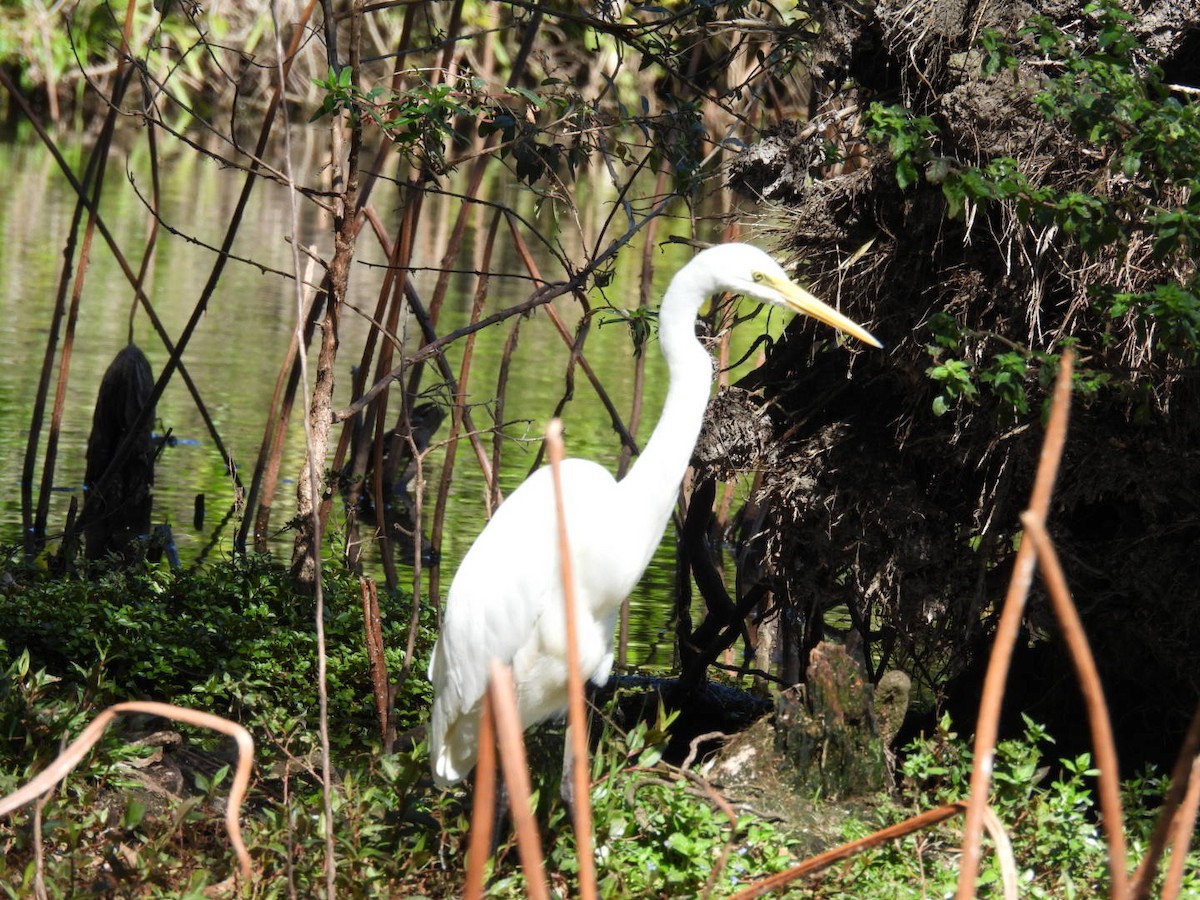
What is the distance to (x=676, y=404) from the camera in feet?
10.1

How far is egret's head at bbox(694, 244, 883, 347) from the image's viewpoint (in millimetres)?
3047

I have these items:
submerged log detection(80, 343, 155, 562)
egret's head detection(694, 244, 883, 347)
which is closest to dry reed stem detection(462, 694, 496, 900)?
egret's head detection(694, 244, 883, 347)

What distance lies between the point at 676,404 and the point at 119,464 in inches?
132

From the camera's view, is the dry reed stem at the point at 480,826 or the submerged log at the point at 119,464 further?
the submerged log at the point at 119,464

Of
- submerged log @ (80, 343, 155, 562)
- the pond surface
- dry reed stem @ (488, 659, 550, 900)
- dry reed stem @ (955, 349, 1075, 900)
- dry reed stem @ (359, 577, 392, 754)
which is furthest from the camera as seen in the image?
the pond surface

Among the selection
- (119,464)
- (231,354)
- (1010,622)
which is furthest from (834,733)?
(231,354)

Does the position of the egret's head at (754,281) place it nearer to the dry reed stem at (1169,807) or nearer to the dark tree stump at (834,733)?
the dark tree stump at (834,733)

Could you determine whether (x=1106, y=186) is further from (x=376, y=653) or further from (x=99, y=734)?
(x=99, y=734)

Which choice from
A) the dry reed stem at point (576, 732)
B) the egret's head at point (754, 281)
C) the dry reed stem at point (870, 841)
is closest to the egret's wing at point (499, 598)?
the egret's head at point (754, 281)

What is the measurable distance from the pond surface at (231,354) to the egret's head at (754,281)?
104cm

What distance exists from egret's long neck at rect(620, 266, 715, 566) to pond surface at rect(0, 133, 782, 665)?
0.86m

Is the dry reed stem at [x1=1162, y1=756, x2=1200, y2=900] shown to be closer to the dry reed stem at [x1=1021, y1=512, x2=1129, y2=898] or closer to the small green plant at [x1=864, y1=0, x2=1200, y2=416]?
the dry reed stem at [x1=1021, y1=512, x2=1129, y2=898]

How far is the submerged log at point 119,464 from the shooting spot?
232 inches

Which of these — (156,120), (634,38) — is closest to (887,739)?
(634,38)
